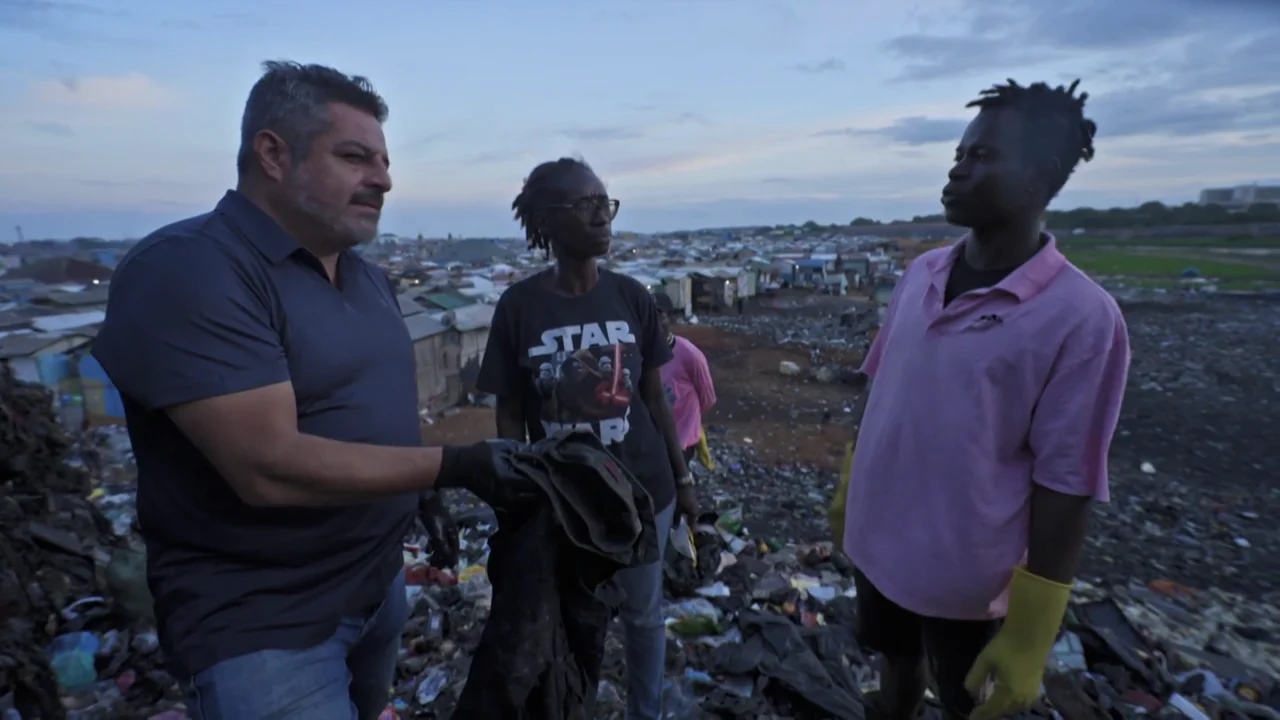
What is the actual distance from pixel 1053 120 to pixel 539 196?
1794 millimetres

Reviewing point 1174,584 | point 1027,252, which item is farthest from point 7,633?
point 1174,584

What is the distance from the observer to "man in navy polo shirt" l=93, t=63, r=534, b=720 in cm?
130

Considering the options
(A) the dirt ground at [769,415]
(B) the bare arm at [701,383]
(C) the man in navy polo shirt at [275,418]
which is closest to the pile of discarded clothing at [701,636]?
(C) the man in navy polo shirt at [275,418]

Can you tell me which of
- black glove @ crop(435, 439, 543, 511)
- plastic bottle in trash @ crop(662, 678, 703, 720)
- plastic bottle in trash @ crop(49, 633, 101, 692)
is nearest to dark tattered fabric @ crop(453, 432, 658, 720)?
black glove @ crop(435, 439, 543, 511)

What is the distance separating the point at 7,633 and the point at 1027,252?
4.90m

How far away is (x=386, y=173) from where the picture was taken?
1.71 m

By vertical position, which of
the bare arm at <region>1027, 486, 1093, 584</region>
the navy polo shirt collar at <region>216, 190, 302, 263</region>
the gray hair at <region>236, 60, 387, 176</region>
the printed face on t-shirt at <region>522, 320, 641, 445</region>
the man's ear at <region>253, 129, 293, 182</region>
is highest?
the gray hair at <region>236, 60, 387, 176</region>

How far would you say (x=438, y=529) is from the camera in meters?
2.26

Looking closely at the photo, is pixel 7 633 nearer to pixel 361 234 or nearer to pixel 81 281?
pixel 361 234

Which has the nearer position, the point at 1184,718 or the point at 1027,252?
the point at 1027,252

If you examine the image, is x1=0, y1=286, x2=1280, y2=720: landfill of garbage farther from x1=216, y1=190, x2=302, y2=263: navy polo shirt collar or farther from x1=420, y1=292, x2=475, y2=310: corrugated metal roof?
x1=420, y1=292, x2=475, y2=310: corrugated metal roof

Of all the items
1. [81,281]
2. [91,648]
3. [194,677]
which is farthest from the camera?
[81,281]

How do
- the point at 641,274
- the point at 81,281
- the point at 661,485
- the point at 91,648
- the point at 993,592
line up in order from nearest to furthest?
the point at 993,592
the point at 661,485
the point at 91,648
the point at 81,281
the point at 641,274

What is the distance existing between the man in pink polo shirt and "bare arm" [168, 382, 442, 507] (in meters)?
1.48
